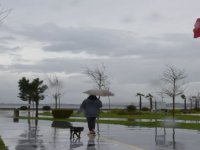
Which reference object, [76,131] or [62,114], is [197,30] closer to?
[76,131]

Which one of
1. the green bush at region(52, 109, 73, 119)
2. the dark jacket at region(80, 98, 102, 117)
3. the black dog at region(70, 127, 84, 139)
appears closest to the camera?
the black dog at region(70, 127, 84, 139)

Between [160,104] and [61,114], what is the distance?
8.02 meters

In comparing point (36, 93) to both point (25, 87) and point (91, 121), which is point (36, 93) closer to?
point (25, 87)

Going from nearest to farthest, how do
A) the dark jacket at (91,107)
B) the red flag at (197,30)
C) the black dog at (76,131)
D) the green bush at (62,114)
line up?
the red flag at (197,30) < the black dog at (76,131) < the dark jacket at (91,107) < the green bush at (62,114)

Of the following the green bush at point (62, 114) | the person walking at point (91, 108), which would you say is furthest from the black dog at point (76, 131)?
the green bush at point (62, 114)

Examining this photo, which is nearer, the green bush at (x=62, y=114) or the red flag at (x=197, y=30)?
the red flag at (x=197, y=30)

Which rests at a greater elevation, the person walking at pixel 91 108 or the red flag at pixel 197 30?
the red flag at pixel 197 30

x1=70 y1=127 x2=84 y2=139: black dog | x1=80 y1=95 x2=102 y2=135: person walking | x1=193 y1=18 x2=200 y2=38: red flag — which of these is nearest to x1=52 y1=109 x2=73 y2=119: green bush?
x1=80 y1=95 x2=102 y2=135: person walking

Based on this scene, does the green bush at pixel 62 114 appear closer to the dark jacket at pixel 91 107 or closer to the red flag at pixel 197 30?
the dark jacket at pixel 91 107

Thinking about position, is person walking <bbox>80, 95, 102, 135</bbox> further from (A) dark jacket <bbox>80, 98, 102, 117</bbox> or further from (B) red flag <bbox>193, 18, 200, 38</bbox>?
(B) red flag <bbox>193, 18, 200, 38</bbox>

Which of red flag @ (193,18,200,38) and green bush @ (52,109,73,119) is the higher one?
red flag @ (193,18,200,38)

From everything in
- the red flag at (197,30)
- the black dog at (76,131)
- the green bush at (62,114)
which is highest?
the red flag at (197,30)

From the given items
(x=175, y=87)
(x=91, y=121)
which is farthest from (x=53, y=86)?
(x=91, y=121)

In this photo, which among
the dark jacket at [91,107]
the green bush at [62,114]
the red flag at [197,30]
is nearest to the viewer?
the red flag at [197,30]
